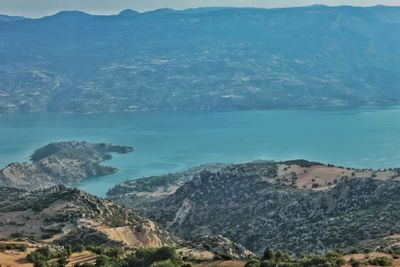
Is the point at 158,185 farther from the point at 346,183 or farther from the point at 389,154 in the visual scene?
the point at 346,183

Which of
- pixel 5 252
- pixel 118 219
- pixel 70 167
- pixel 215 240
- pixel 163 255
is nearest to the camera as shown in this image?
pixel 163 255

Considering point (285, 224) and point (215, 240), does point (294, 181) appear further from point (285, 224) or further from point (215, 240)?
Result: point (215, 240)

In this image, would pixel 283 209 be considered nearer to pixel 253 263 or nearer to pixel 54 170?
pixel 253 263

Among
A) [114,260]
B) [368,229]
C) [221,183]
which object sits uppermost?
[114,260]

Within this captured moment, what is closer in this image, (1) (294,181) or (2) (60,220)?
(2) (60,220)

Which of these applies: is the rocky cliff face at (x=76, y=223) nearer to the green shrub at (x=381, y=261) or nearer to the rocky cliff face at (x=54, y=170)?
the green shrub at (x=381, y=261)

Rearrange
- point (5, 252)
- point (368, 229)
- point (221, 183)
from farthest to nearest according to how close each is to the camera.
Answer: point (221, 183), point (368, 229), point (5, 252)

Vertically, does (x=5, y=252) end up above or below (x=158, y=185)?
above

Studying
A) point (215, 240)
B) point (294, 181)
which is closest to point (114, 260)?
point (215, 240)
